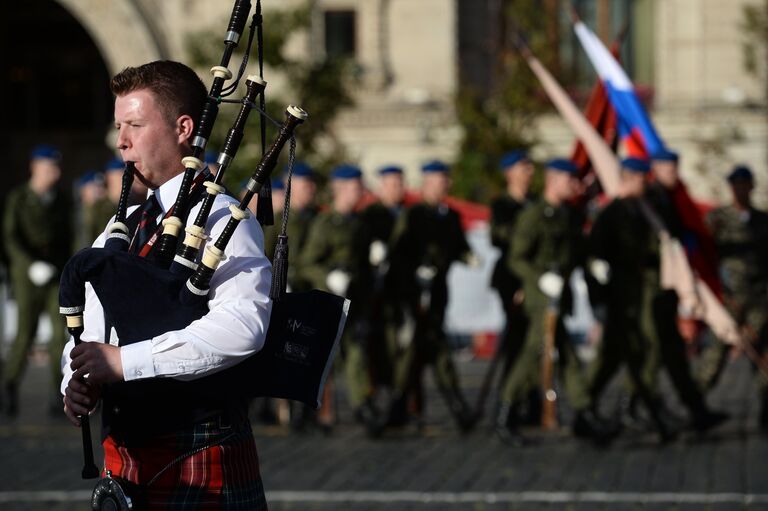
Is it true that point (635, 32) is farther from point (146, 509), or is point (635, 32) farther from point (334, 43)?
point (146, 509)

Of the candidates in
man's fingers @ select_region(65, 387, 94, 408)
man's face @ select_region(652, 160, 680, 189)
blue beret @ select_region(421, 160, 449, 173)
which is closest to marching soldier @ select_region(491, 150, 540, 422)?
blue beret @ select_region(421, 160, 449, 173)

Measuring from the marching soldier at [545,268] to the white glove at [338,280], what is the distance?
134 centimetres

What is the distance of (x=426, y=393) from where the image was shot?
560 inches

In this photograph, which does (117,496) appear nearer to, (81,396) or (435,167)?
(81,396)

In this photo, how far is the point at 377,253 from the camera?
12.7 metres

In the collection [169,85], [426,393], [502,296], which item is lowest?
[426,393]

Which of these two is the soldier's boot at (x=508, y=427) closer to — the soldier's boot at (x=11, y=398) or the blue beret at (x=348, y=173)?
the blue beret at (x=348, y=173)

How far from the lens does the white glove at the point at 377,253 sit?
11945mm

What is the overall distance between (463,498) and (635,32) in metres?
20.3

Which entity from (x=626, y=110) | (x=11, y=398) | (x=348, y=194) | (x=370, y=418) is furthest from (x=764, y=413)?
(x=11, y=398)

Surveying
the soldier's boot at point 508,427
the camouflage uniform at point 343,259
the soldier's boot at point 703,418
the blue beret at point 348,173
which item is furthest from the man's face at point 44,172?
the soldier's boot at point 703,418

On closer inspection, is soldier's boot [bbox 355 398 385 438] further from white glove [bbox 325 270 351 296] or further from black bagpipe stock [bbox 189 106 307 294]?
black bagpipe stock [bbox 189 106 307 294]

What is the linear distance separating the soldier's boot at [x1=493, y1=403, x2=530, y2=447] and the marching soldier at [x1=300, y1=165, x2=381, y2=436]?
45.9 inches

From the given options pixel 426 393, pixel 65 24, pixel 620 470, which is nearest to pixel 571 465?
pixel 620 470
